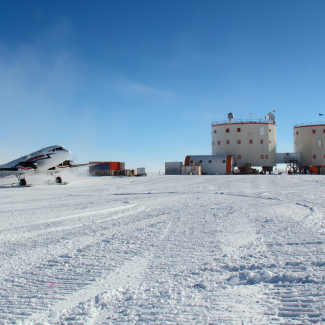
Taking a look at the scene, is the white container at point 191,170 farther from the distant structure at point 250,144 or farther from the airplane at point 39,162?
the airplane at point 39,162

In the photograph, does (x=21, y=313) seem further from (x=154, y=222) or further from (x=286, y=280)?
(x=154, y=222)

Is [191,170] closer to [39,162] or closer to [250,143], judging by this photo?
[250,143]

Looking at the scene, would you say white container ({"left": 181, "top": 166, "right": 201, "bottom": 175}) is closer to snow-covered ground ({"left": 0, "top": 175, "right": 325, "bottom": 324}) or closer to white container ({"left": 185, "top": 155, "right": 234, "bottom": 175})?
white container ({"left": 185, "top": 155, "right": 234, "bottom": 175})

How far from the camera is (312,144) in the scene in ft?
189

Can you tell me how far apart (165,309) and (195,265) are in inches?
49.6

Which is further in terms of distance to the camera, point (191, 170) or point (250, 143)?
point (250, 143)

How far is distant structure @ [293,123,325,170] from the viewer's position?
56878 millimetres

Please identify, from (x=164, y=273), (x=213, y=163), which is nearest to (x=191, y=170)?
(x=213, y=163)

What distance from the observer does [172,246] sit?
16.8 ft

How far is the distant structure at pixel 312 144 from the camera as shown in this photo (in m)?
56.9

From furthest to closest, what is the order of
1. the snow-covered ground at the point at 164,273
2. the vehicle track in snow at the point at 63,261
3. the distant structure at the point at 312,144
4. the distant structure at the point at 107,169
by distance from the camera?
the distant structure at the point at 312,144 → the distant structure at the point at 107,169 → the vehicle track in snow at the point at 63,261 → the snow-covered ground at the point at 164,273

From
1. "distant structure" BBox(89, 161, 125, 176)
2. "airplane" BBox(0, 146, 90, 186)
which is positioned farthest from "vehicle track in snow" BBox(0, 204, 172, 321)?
"distant structure" BBox(89, 161, 125, 176)

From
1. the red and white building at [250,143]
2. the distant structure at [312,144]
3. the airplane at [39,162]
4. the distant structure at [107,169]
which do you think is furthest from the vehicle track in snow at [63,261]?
the distant structure at [312,144]

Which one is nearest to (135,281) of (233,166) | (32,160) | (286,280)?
(286,280)
